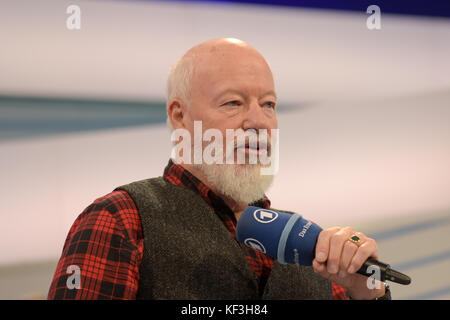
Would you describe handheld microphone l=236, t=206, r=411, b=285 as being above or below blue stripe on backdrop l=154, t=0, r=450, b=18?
below

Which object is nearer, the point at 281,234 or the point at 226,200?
the point at 281,234

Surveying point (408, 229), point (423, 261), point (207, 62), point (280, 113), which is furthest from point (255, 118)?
point (423, 261)

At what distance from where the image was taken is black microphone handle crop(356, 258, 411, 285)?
763 mm

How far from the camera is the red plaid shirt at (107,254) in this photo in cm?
97

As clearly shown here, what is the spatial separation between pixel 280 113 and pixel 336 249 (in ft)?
4.57

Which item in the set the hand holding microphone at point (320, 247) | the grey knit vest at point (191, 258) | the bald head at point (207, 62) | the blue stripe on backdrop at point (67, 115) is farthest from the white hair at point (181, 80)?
the blue stripe on backdrop at point (67, 115)

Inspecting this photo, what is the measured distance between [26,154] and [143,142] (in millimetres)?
454

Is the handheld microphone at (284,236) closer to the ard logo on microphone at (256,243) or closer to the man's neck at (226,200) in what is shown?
the ard logo on microphone at (256,243)

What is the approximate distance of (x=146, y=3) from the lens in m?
1.92

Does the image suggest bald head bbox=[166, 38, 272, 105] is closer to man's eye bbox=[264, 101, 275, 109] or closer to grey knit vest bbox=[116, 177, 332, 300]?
man's eye bbox=[264, 101, 275, 109]

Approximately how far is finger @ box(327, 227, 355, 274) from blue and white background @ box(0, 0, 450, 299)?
1206mm

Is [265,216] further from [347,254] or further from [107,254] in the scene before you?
[107,254]

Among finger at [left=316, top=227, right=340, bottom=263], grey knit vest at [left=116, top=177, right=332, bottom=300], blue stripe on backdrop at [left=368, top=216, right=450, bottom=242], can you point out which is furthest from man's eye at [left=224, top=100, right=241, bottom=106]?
blue stripe on backdrop at [left=368, top=216, right=450, bottom=242]

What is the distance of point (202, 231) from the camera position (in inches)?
44.1
